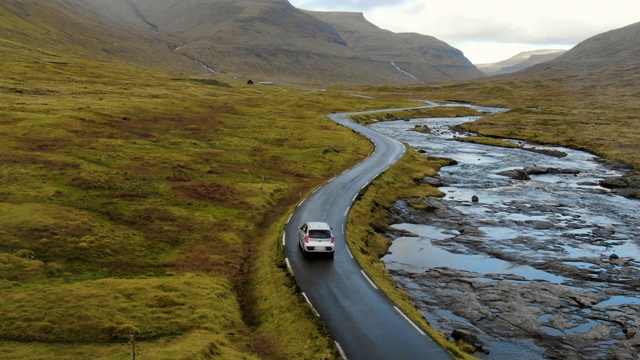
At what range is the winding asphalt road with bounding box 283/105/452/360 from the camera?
25.4 metres

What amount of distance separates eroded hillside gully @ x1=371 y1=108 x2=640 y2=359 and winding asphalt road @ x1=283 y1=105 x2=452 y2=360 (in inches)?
207

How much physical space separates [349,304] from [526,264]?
73.5 feet

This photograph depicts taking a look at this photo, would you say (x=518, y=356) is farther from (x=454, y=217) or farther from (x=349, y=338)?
(x=454, y=217)

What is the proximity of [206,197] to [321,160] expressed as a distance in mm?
28594

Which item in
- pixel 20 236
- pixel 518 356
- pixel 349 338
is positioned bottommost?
pixel 518 356

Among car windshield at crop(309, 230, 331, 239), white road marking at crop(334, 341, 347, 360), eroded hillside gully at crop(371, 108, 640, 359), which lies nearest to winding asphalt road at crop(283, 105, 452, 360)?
white road marking at crop(334, 341, 347, 360)

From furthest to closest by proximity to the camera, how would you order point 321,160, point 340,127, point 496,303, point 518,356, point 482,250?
1. point 340,127
2. point 321,160
3. point 482,250
4. point 496,303
5. point 518,356

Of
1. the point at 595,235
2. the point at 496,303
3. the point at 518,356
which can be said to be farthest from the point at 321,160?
the point at 518,356

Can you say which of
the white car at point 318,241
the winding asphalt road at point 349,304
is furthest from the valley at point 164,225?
the white car at point 318,241

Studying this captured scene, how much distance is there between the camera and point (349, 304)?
30.8 m

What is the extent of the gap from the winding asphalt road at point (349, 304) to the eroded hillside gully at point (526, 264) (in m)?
5.25

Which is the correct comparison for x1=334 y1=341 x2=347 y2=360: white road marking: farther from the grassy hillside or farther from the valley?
the grassy hillside

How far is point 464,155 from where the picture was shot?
104 metres

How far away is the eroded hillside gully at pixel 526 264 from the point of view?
32.0m
